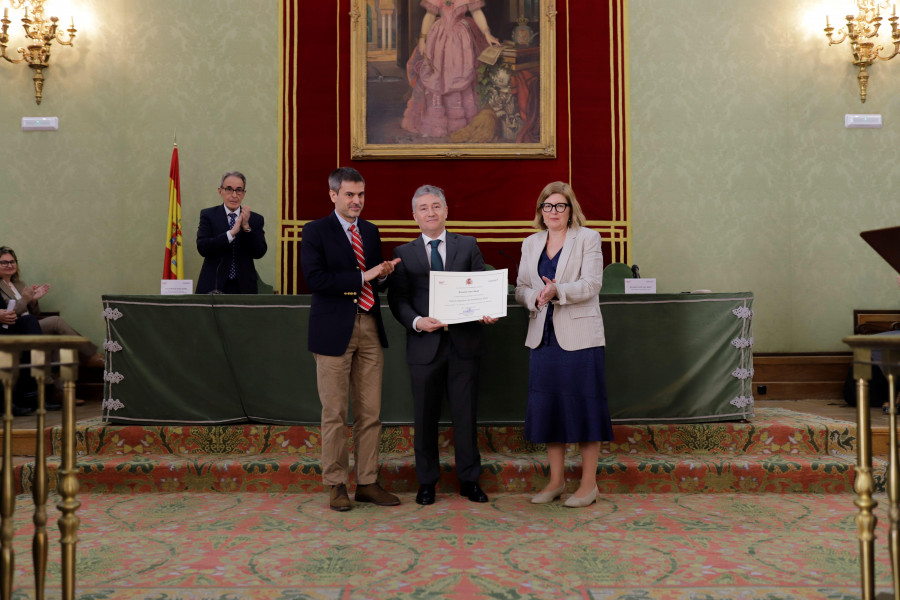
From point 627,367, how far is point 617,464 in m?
0.67

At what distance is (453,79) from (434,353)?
12.8 feet

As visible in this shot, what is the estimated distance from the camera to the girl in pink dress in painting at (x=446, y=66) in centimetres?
666

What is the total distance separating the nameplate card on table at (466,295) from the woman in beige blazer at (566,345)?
19cm

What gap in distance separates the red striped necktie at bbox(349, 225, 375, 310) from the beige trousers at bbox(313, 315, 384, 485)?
0.07 m

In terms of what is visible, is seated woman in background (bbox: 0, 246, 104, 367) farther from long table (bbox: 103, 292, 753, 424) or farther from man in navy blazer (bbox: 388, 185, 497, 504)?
man in navy blazer (bbox: 388, 185, 497, 504)

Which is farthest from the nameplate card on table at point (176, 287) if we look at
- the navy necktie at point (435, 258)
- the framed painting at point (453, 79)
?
the framed painting at point (453, 79)

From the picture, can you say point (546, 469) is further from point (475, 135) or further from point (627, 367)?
point (475, 135)

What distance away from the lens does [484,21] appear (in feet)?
21.8

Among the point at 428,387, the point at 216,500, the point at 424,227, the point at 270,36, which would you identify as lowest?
the point at 216,500

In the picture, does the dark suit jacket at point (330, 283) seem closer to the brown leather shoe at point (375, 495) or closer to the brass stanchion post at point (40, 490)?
the brown leather shoe at point (375, 495)

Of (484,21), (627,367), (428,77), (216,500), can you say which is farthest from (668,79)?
(216,500)

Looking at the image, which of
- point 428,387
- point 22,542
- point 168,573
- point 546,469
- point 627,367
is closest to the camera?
point 168,573

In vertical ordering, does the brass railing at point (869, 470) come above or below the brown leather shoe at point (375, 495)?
above

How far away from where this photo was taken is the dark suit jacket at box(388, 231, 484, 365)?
3.58m
